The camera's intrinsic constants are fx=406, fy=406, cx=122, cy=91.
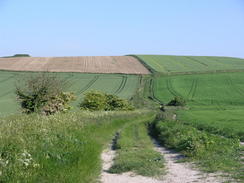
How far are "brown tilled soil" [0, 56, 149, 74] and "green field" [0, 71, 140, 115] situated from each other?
3.94 metres

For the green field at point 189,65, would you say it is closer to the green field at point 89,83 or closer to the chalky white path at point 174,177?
the green field at point 89,83

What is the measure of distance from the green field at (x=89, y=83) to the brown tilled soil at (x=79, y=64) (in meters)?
3.94

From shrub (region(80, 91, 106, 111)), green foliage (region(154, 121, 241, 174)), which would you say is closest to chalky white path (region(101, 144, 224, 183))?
green foliage (region(154, 121, 241, 174))

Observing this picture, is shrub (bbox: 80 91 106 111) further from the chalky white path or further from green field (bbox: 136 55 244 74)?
the chalky white path

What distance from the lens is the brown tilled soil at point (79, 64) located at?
93.3m

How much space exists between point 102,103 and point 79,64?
44383 mm

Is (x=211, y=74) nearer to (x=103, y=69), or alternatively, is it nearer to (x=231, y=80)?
(x=231, y=80)

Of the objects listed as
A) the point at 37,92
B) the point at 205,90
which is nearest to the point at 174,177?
the point at 37,92

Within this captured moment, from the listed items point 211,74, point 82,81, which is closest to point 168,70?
point 211,74

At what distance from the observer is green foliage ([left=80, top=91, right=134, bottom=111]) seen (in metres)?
57.6

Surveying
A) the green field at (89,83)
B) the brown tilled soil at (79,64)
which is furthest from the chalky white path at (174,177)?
the brown tilled soil at (79,64)

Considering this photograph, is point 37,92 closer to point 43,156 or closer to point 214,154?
point 214,154

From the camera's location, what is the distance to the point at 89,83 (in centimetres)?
8300

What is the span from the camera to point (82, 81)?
8450cm
